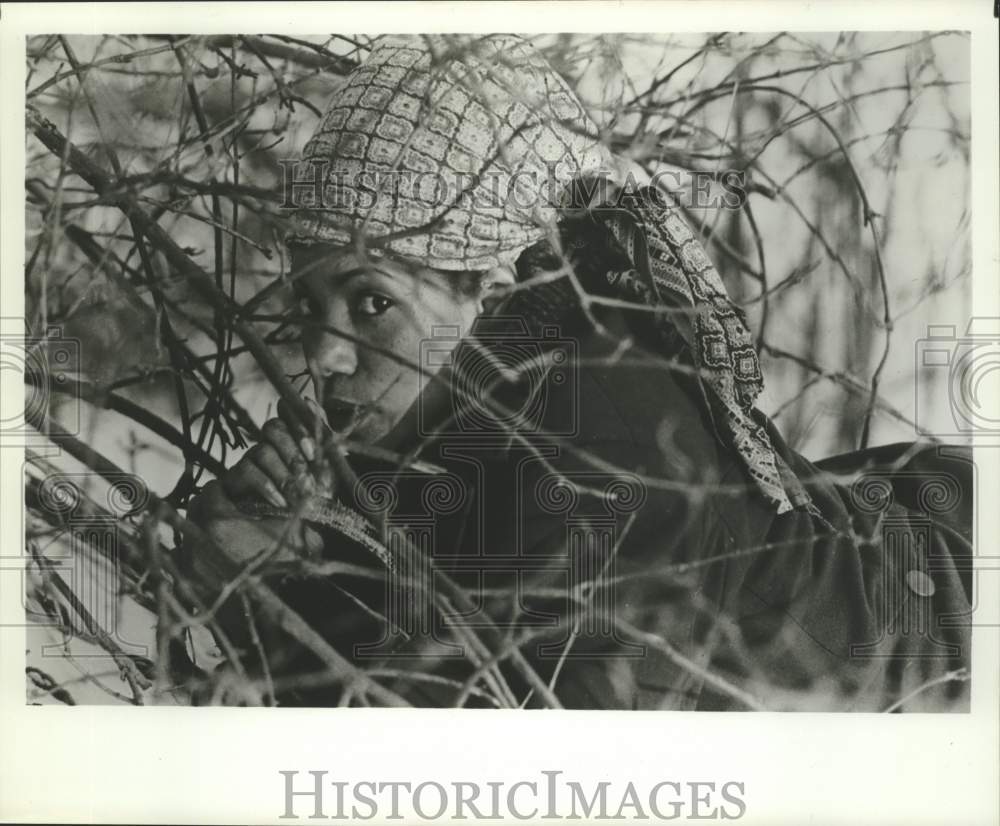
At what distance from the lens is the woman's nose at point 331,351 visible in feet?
6.08

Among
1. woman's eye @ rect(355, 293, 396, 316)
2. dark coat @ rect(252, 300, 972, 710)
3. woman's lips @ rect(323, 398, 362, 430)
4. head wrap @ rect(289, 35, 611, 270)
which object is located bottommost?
dark coat @ rect(252, 300, 972, 710)

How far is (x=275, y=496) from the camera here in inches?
72.5

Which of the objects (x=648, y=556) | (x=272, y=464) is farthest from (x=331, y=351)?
(x=648, y=556)

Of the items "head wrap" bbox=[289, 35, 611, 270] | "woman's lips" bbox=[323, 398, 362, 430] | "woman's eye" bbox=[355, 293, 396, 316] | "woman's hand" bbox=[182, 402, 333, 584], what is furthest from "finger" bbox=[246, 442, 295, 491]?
"head wrap" bbox=[289, 35, 611, 270]

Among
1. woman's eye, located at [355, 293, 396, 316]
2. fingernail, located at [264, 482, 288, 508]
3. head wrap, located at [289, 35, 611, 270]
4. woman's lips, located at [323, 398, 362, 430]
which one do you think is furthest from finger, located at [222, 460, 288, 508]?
head wrap, located at [289, 35, 611, 270]

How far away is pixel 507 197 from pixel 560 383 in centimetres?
A: 32

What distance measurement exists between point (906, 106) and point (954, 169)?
0.13 m

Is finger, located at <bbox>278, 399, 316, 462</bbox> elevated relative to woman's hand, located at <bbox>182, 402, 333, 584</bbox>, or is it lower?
elevated

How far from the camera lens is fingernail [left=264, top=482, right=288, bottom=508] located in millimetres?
1841

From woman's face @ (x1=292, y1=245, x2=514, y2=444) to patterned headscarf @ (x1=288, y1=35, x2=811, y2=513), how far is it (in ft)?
0.12

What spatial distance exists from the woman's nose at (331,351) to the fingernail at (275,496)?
7.9 inches

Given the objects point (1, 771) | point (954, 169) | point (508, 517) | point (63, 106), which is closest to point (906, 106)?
point (954, 169)

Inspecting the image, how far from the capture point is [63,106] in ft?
6.20

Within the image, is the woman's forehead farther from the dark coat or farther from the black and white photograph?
the dark coat
